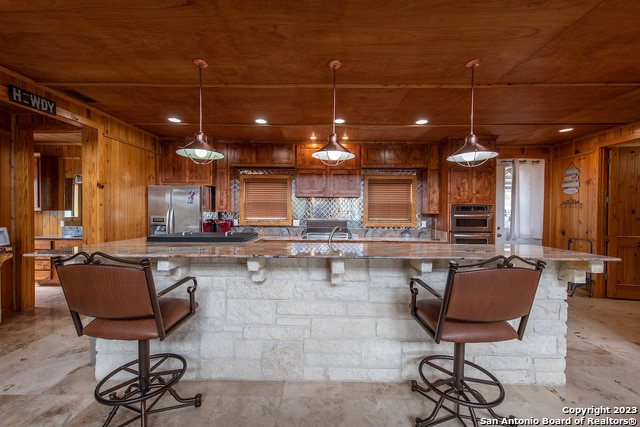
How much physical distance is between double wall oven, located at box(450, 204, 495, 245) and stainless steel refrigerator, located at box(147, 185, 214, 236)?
3.86 meters

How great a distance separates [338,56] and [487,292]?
187cm

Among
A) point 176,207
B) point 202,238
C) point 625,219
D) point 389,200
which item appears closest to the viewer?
point 202,238

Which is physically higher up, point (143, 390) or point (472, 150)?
point (472, 150)

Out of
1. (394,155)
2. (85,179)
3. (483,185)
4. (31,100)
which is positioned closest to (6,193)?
(85,179)

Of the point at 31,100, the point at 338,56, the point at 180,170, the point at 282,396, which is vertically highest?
the point at 338,56

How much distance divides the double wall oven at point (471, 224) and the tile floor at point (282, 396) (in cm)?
190

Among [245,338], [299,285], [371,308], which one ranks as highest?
[299,285]

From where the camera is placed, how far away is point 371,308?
6.59 feet

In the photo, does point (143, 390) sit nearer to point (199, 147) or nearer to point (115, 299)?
point (115, 299)

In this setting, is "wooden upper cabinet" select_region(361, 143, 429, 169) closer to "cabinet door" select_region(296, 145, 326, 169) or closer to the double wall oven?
"cabinet door" select_region(296, 145, 326, 169)

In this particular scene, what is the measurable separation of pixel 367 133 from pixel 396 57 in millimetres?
1992

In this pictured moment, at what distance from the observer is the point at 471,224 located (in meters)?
4.27

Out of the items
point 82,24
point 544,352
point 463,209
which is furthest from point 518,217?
point 82,24

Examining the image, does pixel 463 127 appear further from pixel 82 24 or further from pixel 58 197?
pixel 58 197
